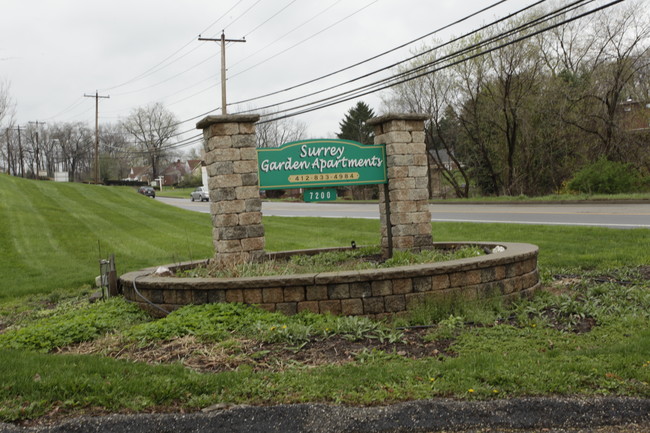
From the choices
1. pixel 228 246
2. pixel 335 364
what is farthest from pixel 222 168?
pixel 335 364

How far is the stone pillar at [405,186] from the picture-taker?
829cm

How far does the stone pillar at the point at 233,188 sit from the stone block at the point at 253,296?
1201mm

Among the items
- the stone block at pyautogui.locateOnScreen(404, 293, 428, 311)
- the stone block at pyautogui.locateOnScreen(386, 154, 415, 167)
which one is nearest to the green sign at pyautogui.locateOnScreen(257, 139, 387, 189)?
the stone block at pyautogui.locateOnScreen(386, 154, 415, 167)

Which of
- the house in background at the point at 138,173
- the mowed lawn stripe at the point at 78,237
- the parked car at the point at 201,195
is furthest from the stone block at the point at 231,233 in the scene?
the house in background at the point at 138,173

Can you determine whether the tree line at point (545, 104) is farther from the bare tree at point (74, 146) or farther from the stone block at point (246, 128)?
the bare tree at point (74, 146)

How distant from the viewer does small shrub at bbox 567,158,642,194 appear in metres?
24.0

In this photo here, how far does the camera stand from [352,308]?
20.6 feet

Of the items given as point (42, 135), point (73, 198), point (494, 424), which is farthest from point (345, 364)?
point (42, 135)

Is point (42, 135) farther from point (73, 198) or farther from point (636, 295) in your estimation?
point (636, 295)

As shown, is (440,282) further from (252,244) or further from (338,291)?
(252,244)

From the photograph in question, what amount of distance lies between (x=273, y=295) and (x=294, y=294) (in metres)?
0.24

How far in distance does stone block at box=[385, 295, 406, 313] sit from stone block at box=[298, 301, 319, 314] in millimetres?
796

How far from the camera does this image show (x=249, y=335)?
5.65 metres

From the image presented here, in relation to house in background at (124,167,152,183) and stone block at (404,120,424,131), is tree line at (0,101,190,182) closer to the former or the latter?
house in background at (124,167,152,183)
